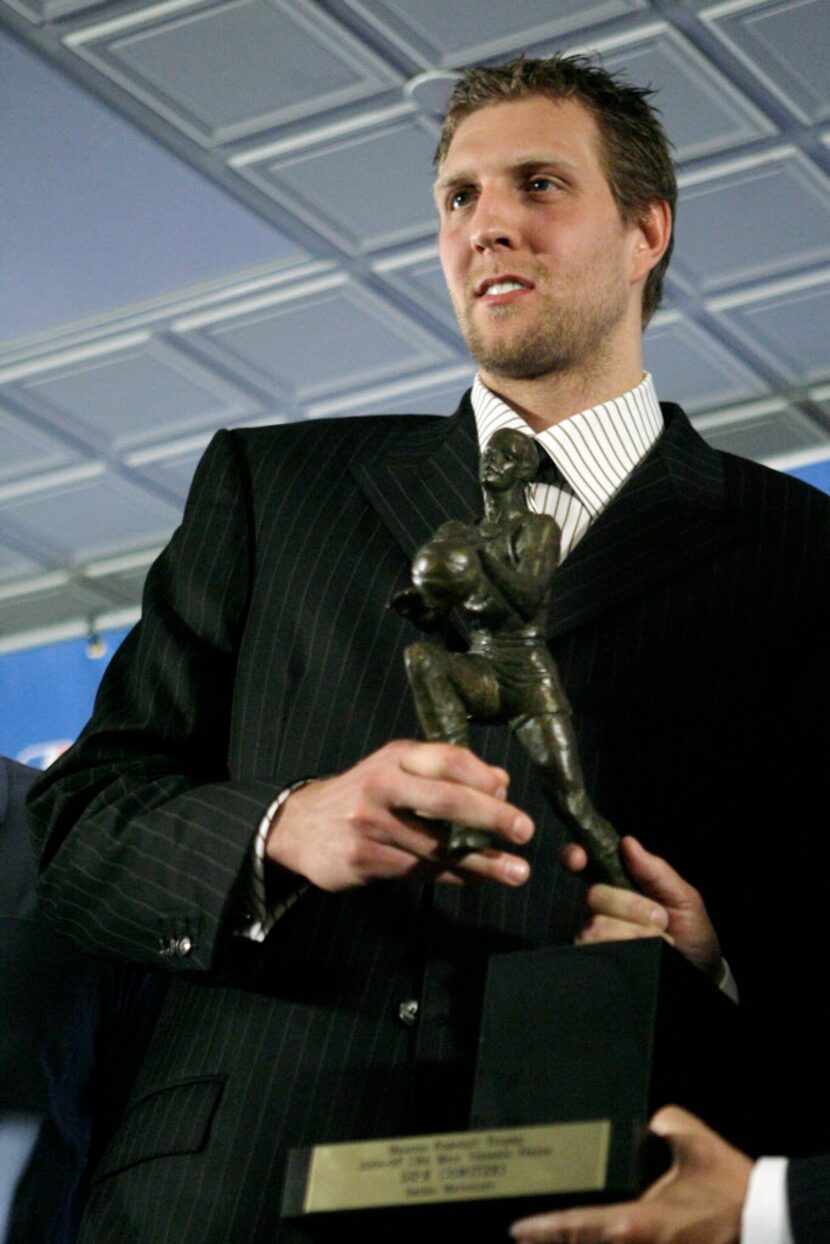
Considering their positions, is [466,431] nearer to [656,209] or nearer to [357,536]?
[357,536]

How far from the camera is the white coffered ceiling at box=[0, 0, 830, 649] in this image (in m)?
4.88

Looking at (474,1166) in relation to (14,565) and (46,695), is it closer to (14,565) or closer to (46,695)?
(46,695)

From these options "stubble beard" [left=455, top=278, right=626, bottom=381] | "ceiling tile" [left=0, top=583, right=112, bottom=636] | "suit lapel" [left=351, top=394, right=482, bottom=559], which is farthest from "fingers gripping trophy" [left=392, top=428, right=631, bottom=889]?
"ceiling tile" [left=0, top=583, right=112, bottom=636]

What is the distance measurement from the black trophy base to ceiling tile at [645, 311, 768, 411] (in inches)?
191

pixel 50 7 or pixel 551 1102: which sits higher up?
pixel 50 7

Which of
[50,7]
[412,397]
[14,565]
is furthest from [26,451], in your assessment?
[50,7]

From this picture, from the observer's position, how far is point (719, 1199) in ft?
4.16

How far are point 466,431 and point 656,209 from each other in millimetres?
396

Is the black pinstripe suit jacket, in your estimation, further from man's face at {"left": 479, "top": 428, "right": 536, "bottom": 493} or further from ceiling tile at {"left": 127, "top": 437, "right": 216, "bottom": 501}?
ceiling tile at {"left": 127, "top": 437, "right": 216, "bottom": 501}

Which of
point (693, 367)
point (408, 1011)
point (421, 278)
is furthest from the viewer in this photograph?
point (693, 367)

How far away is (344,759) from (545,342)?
44cm

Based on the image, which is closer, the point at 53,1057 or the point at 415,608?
the point at 415,608

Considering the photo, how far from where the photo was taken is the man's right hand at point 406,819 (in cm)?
130

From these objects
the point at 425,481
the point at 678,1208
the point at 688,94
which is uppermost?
the point at 688,94
